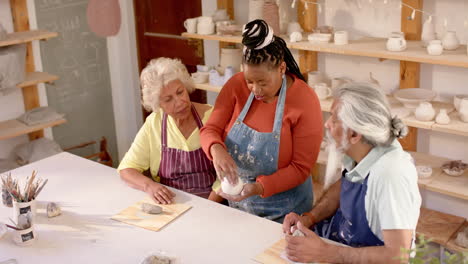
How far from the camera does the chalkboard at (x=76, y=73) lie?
14.7 feet

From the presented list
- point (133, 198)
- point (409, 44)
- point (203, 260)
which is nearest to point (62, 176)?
point (133, 198)

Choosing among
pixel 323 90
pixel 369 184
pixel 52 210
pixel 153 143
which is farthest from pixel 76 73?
pixel 369 184

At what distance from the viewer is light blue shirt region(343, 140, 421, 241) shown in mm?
1789

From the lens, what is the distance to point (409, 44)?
3338mm

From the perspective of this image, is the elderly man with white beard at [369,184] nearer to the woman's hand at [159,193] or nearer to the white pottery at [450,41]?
the woman's hand at [159,193]

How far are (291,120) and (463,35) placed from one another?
1473 mm

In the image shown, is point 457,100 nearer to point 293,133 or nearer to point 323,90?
point 323,90

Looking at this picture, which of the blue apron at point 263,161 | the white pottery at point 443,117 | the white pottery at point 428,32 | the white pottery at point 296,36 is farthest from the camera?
the white pottery at point 296,36

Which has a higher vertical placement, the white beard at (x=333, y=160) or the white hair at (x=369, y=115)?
the white hair at (x=369, y=115)

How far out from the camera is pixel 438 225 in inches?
134

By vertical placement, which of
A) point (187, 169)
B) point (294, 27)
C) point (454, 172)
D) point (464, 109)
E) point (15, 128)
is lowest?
point (454, 172)

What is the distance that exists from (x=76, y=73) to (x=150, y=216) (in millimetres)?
2681

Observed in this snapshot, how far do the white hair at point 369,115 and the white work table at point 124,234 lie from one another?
517mm

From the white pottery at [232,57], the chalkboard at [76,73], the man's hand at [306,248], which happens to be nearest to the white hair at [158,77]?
the man's hand at [306,248]
